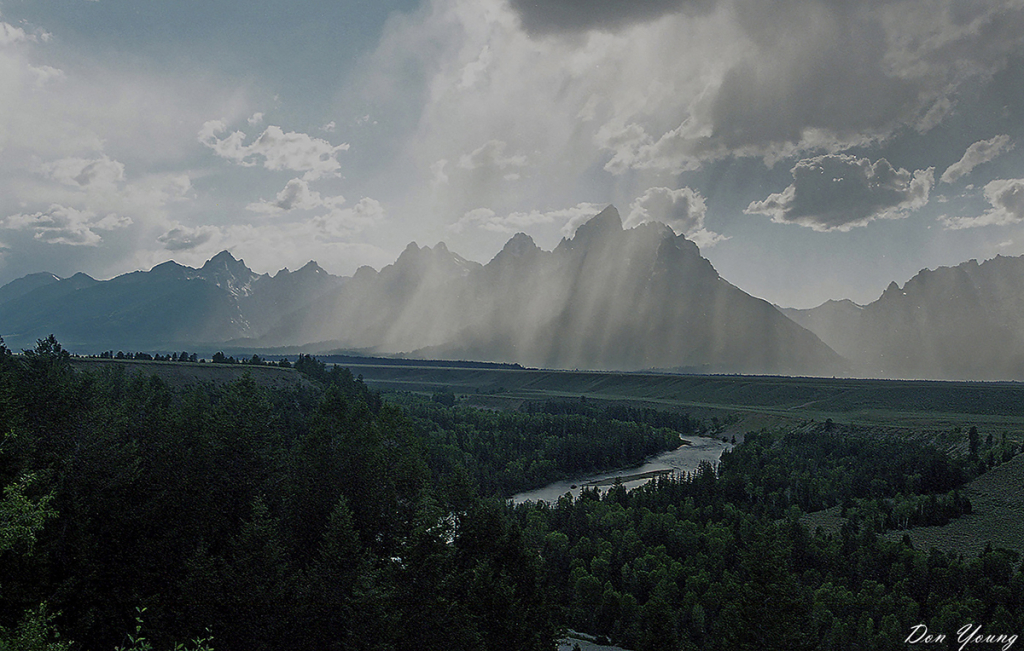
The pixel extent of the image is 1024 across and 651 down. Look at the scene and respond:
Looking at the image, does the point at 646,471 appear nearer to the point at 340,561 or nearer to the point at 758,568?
the point at 758,568

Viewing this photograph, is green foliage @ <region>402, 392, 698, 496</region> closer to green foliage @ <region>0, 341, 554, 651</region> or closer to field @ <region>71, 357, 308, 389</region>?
field @ <region>71, 357, 308, 389</region>

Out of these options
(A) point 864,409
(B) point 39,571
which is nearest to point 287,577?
(B) point 39,571

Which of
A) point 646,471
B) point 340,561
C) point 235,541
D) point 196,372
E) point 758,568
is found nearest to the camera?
point 235,541

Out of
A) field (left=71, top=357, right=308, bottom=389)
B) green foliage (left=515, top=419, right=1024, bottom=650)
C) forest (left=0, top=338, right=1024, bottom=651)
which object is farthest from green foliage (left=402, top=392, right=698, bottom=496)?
forest (left=0, top=338, right=1024, bottom=651)

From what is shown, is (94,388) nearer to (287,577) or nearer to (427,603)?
(287,577)

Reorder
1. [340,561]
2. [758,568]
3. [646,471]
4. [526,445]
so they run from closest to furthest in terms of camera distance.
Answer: [340,561]
[758,568]
[646,471]
[526,445]

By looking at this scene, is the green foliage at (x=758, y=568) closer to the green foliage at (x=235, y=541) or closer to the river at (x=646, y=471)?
the green foliage at (x=235, y=541)

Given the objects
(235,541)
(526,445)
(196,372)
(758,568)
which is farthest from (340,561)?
(196,372)
